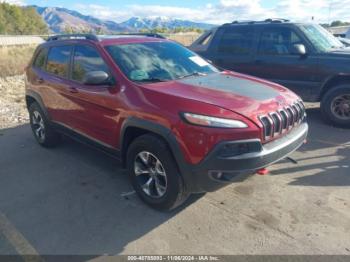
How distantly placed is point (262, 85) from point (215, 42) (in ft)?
13.4

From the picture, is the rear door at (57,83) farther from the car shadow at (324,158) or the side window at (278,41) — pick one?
the side window at (278,41)

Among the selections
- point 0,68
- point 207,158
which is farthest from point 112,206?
point 0,68

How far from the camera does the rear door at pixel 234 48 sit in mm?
7312

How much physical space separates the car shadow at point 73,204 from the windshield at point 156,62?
142 centimetres

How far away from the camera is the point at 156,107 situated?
332cm

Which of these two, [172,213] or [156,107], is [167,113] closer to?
[156,107]

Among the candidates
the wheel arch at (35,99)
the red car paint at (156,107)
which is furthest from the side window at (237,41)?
the wheel arch at (35,99)

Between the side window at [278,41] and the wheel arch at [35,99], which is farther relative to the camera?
the side window at [278,41]

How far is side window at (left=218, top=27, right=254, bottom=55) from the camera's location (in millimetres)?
7336

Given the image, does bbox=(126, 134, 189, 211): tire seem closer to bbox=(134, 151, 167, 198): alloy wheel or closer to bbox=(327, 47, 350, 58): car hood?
bbox=(134, 151, 167, 198): alloy wheel

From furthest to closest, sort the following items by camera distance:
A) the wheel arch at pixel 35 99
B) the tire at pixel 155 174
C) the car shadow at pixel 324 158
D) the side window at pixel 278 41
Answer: the side window at pixel 278 41
the wheel arch at pixel 35 99
the car shadow at pixel 324 158
the tire at pixel 155 174

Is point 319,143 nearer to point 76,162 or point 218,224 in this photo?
point 218,224

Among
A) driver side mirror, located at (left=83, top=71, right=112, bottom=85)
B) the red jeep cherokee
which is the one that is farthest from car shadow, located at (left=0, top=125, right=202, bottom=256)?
driver side mirror, located at (left=83, top=71, right=112, bottom=85)

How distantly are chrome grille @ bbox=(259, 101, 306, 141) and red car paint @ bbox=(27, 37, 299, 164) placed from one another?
0.23ft
